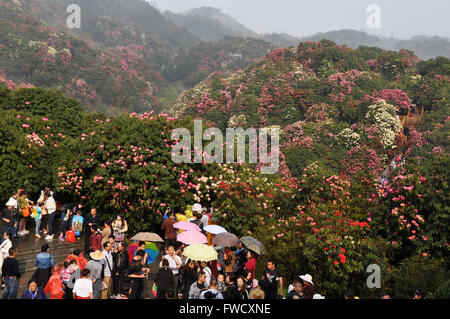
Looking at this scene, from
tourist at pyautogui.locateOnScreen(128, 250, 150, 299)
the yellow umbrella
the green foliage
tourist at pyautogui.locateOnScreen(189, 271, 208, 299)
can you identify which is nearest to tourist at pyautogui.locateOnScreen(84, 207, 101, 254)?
tourist at pyautogui.locateOnScreen(128, 250, 150, 299)

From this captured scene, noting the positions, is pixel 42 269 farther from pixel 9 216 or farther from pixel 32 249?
pixel 32 249

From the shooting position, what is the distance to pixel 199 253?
9.41 m

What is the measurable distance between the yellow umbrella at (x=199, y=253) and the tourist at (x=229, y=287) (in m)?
0.74

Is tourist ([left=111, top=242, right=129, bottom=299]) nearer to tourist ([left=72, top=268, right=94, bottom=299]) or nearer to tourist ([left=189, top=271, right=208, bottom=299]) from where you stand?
tourist ([left=72, top=268, right=94, bottom=299])

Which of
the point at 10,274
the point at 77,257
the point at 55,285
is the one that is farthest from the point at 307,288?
the point at 10,274

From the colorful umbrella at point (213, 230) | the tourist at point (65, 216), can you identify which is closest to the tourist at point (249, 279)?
the colorful umbrella at point (213, 230)

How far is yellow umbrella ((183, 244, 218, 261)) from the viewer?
30.3 ft

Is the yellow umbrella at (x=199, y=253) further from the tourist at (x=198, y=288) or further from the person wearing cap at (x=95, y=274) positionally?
the person wearing cap at (x=95, y=274)

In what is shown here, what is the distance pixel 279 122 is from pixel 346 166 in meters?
9.26

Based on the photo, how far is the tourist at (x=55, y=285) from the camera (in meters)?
8.17

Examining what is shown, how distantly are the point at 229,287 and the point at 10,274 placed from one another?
17.3 ft

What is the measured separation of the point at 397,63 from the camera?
42.8 meters
